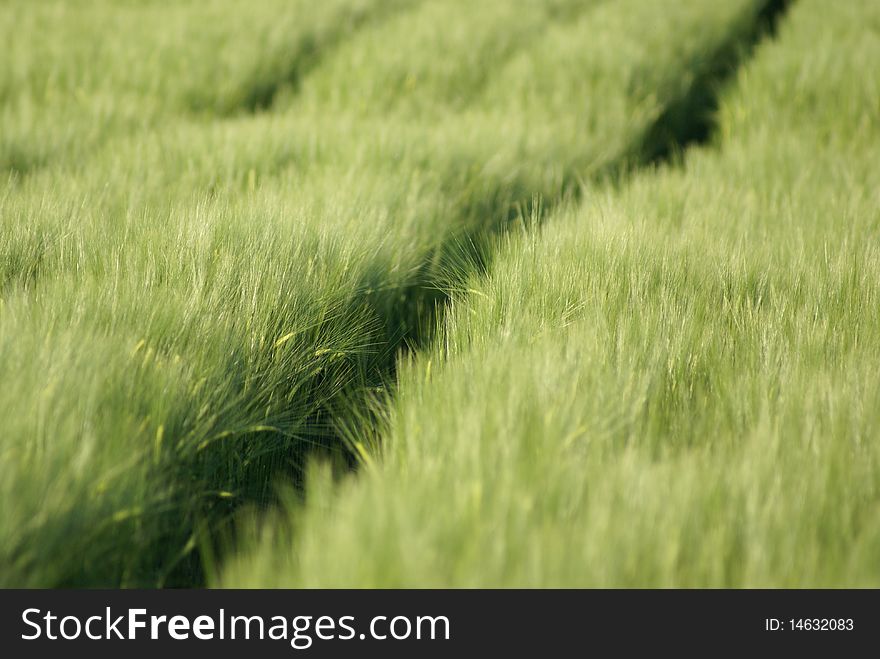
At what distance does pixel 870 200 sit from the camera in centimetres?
199

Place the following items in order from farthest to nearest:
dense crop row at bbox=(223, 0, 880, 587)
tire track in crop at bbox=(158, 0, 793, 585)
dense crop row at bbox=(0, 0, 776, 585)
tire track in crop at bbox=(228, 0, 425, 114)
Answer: tire track in crop at bbox=(228, 0, 425, 114) < tire track in crop at bbox=(158, 0, 793, 585) < dense crop row at bbox=(0, 0, 776, 585) < dense crop row at bbox=(223, 0, 880, 587)

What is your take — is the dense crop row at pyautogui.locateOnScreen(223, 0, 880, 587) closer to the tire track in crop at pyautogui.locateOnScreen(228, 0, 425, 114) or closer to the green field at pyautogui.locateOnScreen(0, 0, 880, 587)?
the green field at pyautogui.locateOnScreen(0, 0, 880, 587)

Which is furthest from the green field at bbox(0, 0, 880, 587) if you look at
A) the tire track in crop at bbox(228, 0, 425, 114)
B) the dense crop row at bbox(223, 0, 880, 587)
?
the tire track in crop at bbox(228, 0, 425, 114)

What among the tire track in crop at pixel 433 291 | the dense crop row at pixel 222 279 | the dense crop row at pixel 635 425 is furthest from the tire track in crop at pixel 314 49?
the dense crop row at pixel 635 425

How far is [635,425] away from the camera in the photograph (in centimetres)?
99

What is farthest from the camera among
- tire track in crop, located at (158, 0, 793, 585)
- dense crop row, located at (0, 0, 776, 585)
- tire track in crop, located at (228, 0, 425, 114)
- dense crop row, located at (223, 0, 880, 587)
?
tire track in crop, located at (228, 0, 425, 114)

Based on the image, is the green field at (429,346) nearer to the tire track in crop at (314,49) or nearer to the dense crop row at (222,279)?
the dense crop row at (222,279)

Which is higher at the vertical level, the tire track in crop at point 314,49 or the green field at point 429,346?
the tire track in crop at point 314,49

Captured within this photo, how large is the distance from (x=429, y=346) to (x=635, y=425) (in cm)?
64

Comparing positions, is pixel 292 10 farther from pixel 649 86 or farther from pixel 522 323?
pixel 522 323

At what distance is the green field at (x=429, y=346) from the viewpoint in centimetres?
79

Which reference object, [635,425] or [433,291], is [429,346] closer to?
[433,291]

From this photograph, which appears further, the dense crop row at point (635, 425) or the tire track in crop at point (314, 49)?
the tire track in crop at point (314, 49)

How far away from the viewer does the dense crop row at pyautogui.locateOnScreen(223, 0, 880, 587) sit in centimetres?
74
